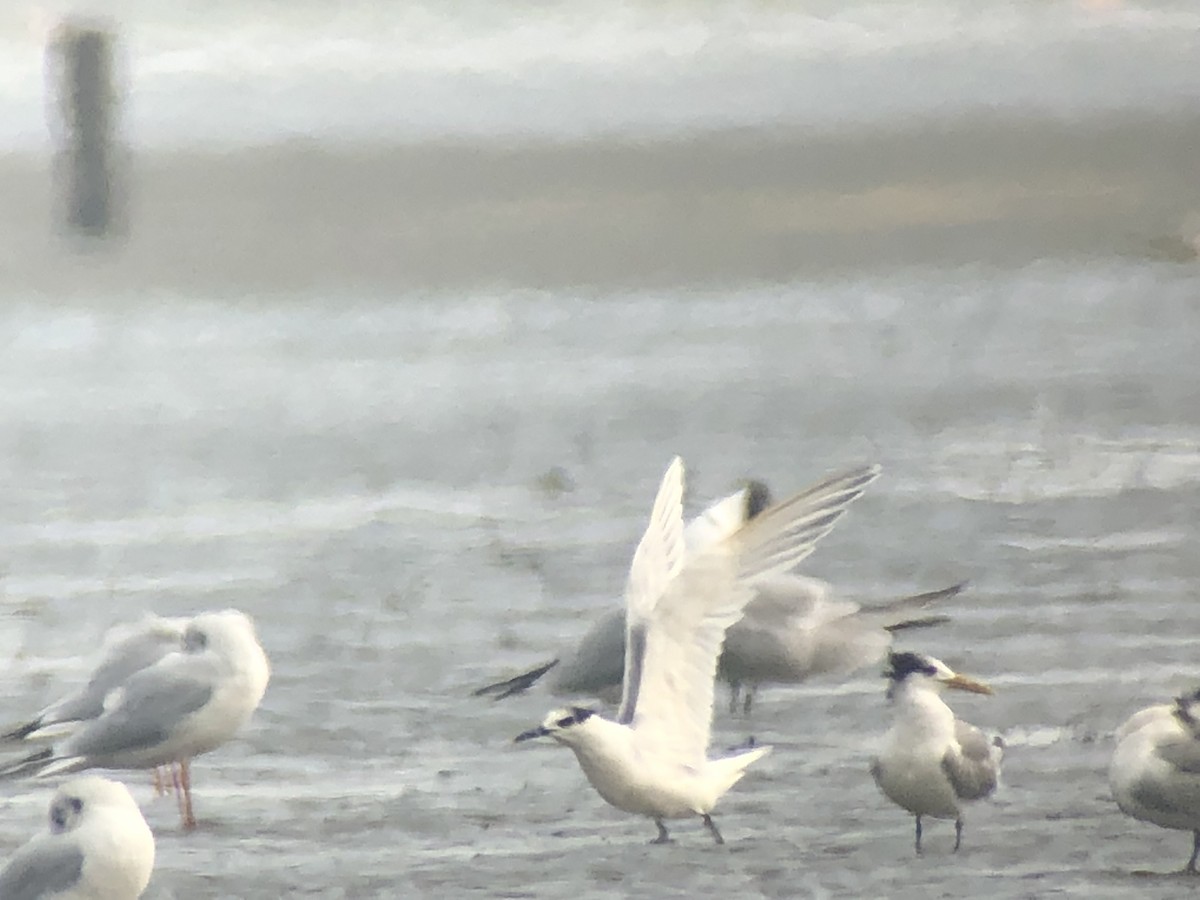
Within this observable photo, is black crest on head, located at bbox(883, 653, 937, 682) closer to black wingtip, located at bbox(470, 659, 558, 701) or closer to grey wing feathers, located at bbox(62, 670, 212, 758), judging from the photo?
black wingtip, located at bbox(470, 659, 558, 701)

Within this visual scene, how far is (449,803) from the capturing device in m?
1.26

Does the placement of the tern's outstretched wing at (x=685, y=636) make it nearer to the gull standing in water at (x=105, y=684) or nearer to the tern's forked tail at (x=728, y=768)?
the tern's forked tail at (x=728, y=768)

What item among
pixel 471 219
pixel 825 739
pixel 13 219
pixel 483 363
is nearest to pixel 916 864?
pixel 825 739

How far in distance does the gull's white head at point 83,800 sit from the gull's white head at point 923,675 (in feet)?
2.14

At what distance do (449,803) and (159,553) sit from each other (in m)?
0.32

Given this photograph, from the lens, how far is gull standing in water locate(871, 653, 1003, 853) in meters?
1.28

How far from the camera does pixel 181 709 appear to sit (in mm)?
1226

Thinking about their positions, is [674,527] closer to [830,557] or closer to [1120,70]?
[830,557]

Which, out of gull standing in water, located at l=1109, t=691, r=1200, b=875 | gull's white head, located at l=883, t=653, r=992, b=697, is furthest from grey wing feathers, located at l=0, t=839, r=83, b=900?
gull standing in water, located at l=1109, t=691, r=1200, b=875

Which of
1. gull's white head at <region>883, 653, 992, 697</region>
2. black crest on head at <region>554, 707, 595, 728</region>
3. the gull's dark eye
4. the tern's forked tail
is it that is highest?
the gull's dark eye

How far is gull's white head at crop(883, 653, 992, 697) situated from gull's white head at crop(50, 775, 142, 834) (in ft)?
2.14

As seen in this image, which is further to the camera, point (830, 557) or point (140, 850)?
point (830, 557)

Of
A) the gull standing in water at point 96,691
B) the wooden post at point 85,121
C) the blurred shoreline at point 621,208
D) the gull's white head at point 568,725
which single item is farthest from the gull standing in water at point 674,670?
the wooden post at point 85,121

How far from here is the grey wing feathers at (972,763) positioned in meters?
1.29
